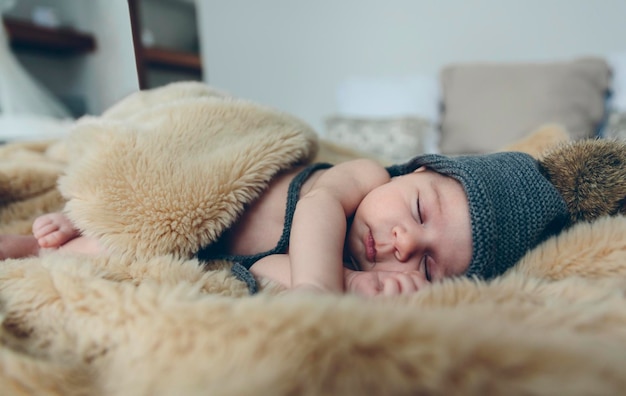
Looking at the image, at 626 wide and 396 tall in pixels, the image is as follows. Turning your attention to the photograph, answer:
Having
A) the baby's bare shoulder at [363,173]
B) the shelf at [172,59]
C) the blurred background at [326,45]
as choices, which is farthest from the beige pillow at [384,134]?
the shelf at [172,59]

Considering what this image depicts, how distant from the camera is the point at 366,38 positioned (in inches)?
105

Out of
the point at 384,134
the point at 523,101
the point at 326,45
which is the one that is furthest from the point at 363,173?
the point at 326,45

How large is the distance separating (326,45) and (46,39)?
5.65 feet

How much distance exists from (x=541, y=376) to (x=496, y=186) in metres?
0.41

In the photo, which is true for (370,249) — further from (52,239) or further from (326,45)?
(326,45)

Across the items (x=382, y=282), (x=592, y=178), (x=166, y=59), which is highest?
(x=166, y=59)

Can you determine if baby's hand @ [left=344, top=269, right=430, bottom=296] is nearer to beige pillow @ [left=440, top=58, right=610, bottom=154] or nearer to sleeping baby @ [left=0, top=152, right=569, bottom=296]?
sleeping baby @ [left=0, top=152, right=569, bottom=296]

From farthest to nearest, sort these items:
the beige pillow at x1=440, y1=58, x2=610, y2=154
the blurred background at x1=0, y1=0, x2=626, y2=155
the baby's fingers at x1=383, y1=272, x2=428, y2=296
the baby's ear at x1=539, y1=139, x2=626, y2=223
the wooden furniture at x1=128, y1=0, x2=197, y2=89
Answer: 1. the wooden furniture at x1=128, y1=0, x2=197, y2=89
2. the blurred background at x1=0, y1=0, x2=626, y2=155
3. the beige pillow at x1=440, y1=58, x2=610, y2=154
4. the baby's ear at x1=539, y1=139, x2=626, y2=223
5. the baby's fingers at x1=383, y1=272, x2=428, y2=296

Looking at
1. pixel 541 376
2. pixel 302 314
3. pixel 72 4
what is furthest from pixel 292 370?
pixel 72 4

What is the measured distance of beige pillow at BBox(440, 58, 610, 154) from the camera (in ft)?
6.11

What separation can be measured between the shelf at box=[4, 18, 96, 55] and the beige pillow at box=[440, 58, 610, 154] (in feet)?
6.41

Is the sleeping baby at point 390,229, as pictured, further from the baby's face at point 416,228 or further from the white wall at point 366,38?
the white wall at point 366,38

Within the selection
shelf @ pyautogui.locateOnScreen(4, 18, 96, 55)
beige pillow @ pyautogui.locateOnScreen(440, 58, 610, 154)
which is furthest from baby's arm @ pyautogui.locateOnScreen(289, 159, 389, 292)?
shelf @ pyautogui.locateOnScreen(4, 18, 96, 55)

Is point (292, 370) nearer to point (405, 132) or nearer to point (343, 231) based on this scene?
point (343, 231)
